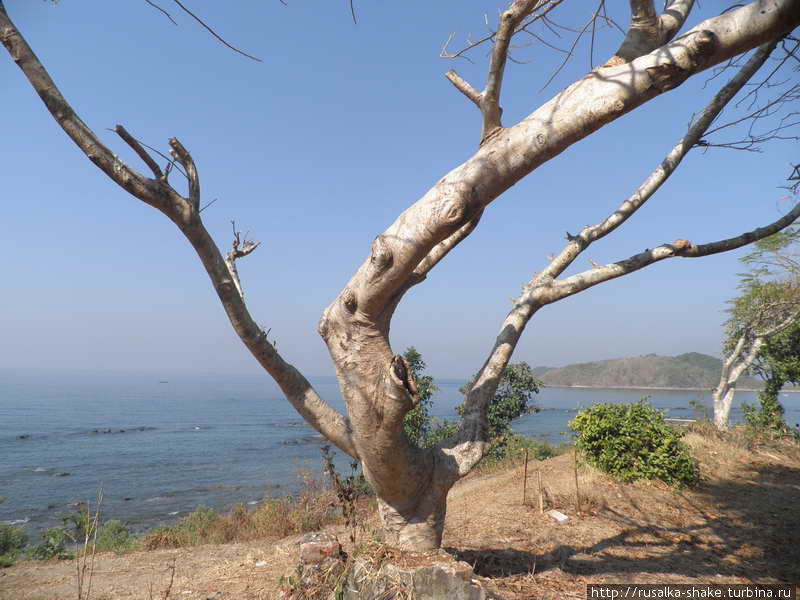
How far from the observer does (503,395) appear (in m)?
14.9

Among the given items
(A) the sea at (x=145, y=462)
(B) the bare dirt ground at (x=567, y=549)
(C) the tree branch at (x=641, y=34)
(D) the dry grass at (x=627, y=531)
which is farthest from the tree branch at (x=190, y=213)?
(A) the sea at (x=145, y=462)

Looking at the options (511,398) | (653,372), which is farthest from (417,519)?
(653,372)

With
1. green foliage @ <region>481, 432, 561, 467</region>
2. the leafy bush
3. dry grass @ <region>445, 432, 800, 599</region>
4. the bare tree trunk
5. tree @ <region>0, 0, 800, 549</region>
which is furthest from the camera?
green foliage @ <region>481, 432, 561, 467</region>

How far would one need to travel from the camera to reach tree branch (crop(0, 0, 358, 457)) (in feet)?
7.30

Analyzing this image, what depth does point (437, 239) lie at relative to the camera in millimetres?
2373

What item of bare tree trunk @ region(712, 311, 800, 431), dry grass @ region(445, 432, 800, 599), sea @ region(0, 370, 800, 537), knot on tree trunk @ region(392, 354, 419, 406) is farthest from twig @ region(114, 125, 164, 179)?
Answer: bare tree trunk @ region(712, 311, 800, 431)

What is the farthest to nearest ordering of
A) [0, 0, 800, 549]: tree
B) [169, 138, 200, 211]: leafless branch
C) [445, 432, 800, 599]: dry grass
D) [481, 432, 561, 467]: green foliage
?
[481, 432, 561, 467]: green foliage → [445, 432, 800, 599]: dry grass → [169, 138, 200, 211]: leafless branch → [0, 0, 800, 549]: tree

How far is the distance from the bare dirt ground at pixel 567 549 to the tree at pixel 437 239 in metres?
1.05

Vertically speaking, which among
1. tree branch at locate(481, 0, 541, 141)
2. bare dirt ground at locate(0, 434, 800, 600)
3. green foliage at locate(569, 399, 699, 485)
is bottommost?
bare dirt ground at locate(0, 434, 800, 600)

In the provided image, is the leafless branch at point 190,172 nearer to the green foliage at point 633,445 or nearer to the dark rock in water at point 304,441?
the green foliage at point 633,445

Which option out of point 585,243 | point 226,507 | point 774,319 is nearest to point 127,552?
point 585,243

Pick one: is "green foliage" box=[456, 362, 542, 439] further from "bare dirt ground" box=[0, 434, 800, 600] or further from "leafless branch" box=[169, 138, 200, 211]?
"leafless branch" box=[169, 138, 200, 211]

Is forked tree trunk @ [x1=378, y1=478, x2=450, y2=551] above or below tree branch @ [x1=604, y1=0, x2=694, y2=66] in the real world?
below

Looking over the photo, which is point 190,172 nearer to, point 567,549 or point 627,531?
point 567,549
